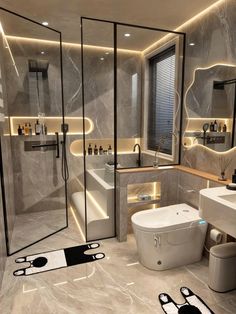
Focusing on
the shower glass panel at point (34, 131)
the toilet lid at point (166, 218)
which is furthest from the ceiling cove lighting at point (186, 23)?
the toilet lid at point (166, 218)

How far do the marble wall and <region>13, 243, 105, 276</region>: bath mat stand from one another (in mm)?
1573

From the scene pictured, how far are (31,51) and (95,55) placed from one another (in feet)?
3.02

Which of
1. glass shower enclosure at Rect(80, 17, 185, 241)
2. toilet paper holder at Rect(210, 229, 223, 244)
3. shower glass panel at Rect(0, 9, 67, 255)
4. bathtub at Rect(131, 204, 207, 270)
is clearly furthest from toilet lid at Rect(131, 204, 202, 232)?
shower glass panel at Rect(0, 9, 67, 255)

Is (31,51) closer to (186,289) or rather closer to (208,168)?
(208,168)

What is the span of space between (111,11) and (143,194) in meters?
2.12

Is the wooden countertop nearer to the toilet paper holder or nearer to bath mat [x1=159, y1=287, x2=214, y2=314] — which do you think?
the toilet paper holder

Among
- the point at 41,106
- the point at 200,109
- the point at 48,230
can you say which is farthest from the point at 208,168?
the point at 41,106

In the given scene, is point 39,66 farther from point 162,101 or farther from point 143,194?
point 143,194

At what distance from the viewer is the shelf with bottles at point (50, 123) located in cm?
326

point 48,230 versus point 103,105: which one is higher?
point 103,105

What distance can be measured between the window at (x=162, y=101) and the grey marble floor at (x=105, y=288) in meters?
1.53

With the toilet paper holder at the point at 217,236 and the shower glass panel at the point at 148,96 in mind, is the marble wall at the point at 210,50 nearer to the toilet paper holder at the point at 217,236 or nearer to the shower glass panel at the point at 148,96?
the shower glass panel at the point at 148,96

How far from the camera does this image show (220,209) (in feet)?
5.11

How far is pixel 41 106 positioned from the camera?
326 centimetres
